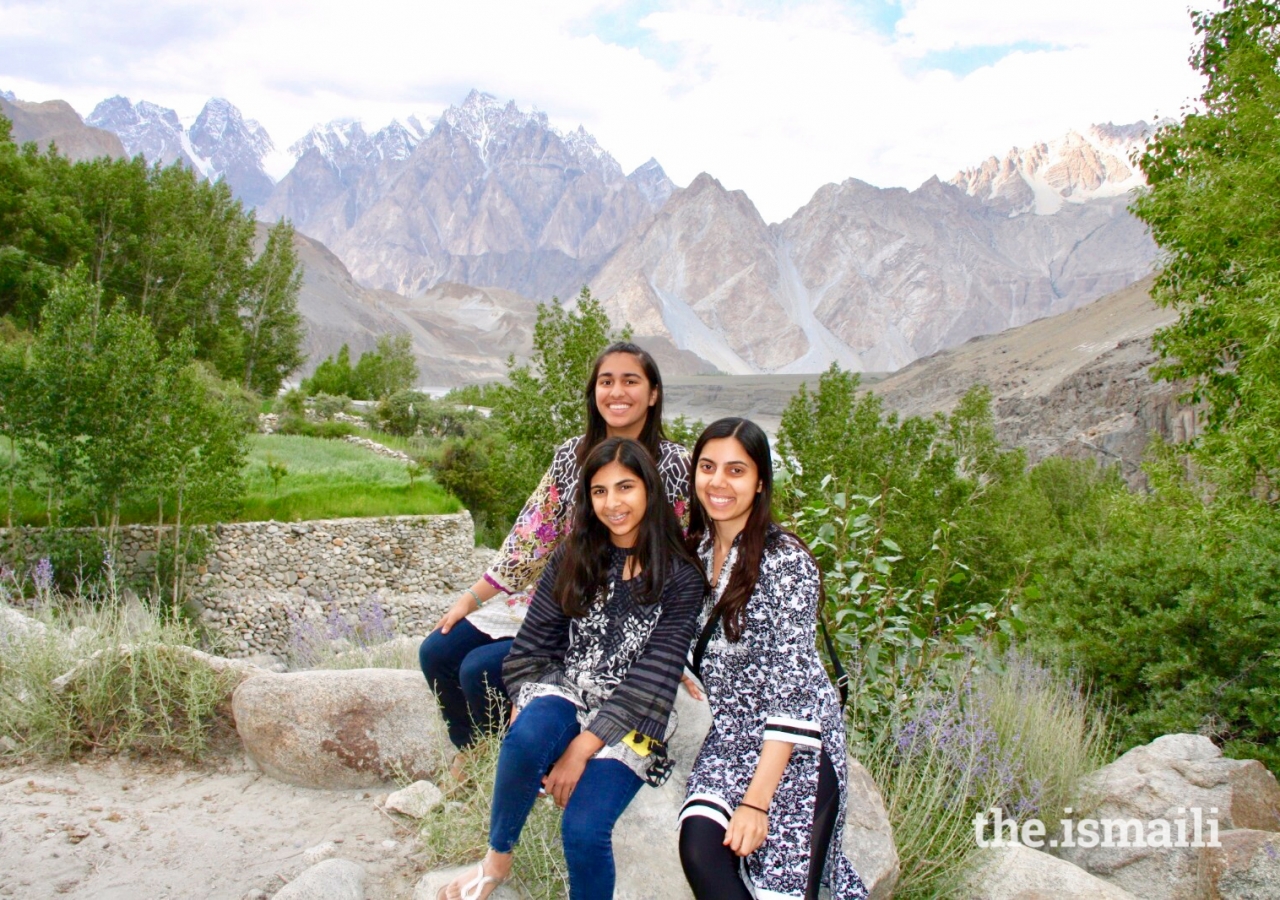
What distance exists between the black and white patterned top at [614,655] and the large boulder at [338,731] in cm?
121

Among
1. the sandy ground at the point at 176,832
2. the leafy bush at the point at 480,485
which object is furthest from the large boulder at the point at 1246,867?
the leafy bush at the point at 480,485

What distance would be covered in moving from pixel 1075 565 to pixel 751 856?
4011 millimetres

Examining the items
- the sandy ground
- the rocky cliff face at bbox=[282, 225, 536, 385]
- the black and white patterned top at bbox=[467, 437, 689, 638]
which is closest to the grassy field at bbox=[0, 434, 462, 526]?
the sandy ground

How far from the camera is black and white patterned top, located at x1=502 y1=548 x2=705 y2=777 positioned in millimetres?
2543

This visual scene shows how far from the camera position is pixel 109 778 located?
381 cm

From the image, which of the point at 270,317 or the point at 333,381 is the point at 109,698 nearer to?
the point at 270,317

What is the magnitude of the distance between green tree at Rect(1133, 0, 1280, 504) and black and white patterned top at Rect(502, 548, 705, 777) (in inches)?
250

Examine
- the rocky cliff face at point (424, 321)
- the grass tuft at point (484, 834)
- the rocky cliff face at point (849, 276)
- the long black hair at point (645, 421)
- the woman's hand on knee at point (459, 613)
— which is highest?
the rocky cliff face at point (849, 276)

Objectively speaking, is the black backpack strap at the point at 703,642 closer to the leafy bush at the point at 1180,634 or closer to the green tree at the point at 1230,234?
the leafy bush at the point at 1180,634

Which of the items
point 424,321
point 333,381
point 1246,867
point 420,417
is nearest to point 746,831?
point 1246,867

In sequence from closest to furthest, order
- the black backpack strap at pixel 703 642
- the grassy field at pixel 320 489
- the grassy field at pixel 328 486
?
the black backpack strap at pixel 703 642, the grassy field at pixel 320 489, the grassy field at pixel 328 486

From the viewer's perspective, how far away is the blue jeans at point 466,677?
3203 mm

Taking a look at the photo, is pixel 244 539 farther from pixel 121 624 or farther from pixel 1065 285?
pixel 1065 285

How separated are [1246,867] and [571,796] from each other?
2.60 meters
